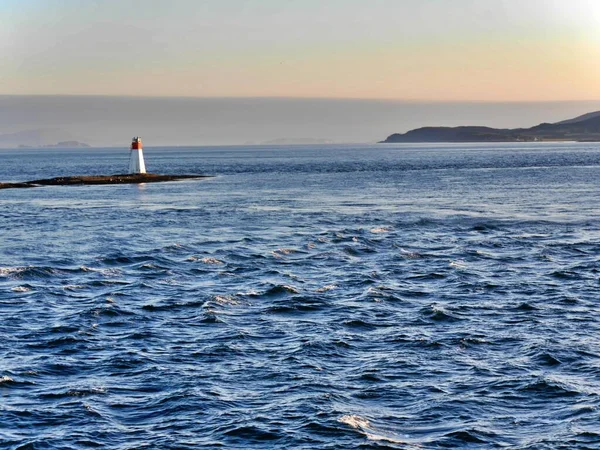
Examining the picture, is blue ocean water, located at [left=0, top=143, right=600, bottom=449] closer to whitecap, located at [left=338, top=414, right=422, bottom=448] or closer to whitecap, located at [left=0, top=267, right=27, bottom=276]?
whitecap, located at [left=338, top=414, right=422, bottom=448]

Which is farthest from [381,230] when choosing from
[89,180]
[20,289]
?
[89,180]

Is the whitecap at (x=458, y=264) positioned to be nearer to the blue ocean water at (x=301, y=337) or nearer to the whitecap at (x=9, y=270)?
the blue ocean water at (x=301, y=337)

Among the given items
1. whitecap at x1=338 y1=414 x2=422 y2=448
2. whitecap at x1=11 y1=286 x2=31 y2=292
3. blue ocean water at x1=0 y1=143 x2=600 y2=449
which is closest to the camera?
whitecap at x1=338 y1=414 x2=422 y2=448

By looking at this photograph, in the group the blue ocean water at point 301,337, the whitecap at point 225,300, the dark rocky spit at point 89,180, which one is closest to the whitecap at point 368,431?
the blue ocean water at point 301,337

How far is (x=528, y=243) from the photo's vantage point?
4194 cm

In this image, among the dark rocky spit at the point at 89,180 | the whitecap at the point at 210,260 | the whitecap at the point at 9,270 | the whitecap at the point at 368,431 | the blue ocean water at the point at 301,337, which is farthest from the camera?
the dark rocky spit at the point at 89,180

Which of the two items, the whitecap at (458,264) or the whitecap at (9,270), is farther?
the whitecap at (458,264)

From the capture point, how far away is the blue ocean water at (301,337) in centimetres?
1719

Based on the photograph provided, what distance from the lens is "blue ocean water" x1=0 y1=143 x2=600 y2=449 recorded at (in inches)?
677

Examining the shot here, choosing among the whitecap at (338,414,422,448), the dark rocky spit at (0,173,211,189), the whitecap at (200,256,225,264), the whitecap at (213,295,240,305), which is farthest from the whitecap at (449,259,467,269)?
the dark rocky spit at (0,173,211,189)

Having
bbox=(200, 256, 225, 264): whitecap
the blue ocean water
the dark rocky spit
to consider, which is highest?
the dark rocky spit

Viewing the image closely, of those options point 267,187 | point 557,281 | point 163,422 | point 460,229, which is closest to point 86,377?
point 163,422

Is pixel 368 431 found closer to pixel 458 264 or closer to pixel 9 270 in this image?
pixel 458 264

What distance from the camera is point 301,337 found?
77.6 feet
